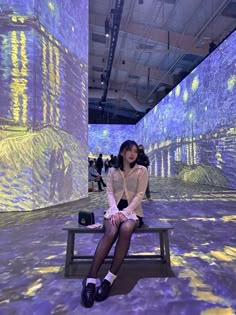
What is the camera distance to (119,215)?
7.16ft

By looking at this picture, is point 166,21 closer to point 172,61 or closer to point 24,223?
point 172,61

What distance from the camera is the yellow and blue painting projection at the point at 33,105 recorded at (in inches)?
205

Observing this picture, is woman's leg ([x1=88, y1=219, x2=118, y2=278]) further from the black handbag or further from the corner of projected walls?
the corner of projected walls

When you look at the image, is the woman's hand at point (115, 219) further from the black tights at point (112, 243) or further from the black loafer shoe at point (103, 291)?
the black loafer shoe at point (103, 291)

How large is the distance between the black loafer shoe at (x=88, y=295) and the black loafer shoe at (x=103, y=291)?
4cm

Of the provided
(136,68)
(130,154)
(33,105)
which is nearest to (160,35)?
(136,68)

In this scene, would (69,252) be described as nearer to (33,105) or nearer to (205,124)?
(33,105)

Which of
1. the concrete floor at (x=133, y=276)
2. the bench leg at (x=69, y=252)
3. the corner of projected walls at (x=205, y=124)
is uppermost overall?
the corner of projected walls at (x=205, y=124)

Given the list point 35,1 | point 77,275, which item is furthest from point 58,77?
point 77,275

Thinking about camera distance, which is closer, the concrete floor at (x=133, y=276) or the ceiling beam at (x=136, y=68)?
the concrete floor at (x=133, y=276)

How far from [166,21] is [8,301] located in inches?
431

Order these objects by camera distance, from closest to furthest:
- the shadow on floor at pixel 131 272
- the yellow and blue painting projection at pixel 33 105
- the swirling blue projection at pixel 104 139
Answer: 1. the shadow on floor at pixel 131 272
2. the yellow and blue painting projection at pixel 33 105
3. the swirling blue projection at pixel 104 139

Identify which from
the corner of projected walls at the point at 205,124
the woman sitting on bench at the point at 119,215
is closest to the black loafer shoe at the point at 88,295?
the woman sitting on bench at the point at 119,215

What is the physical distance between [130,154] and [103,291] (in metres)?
1.02
